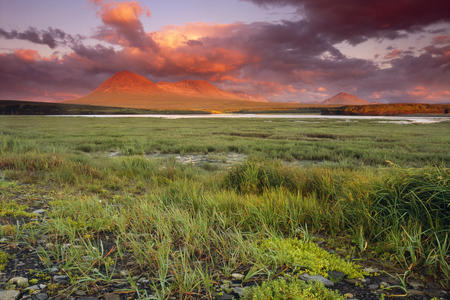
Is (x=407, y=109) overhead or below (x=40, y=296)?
overhead

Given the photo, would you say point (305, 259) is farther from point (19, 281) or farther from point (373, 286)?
point (19, 281)

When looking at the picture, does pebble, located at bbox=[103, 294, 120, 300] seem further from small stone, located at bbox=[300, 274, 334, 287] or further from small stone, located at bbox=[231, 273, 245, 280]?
small stone, located at bbox=[300, 274, 334, 287]

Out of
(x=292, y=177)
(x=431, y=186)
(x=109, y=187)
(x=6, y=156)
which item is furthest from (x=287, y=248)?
(x=6, y=156)

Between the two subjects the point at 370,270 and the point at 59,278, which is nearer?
the point at 59,278

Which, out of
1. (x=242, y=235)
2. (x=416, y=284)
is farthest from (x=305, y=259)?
(x=416, y=284)

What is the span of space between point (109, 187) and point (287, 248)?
5497mm

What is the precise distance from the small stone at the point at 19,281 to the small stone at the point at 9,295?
0.37 feet

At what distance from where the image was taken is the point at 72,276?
2.84 metres

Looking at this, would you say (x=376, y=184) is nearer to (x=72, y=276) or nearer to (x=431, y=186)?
(x=431, y=186)

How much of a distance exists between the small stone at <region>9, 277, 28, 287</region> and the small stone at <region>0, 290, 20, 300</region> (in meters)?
0.11

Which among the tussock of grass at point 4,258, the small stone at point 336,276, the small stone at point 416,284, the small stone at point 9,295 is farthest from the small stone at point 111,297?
the small stone at point 416,284

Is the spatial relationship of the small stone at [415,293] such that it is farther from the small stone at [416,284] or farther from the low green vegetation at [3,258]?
the low green vegetation at [3,258]

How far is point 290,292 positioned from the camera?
7.86 feet

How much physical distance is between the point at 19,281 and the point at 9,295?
0.20m
